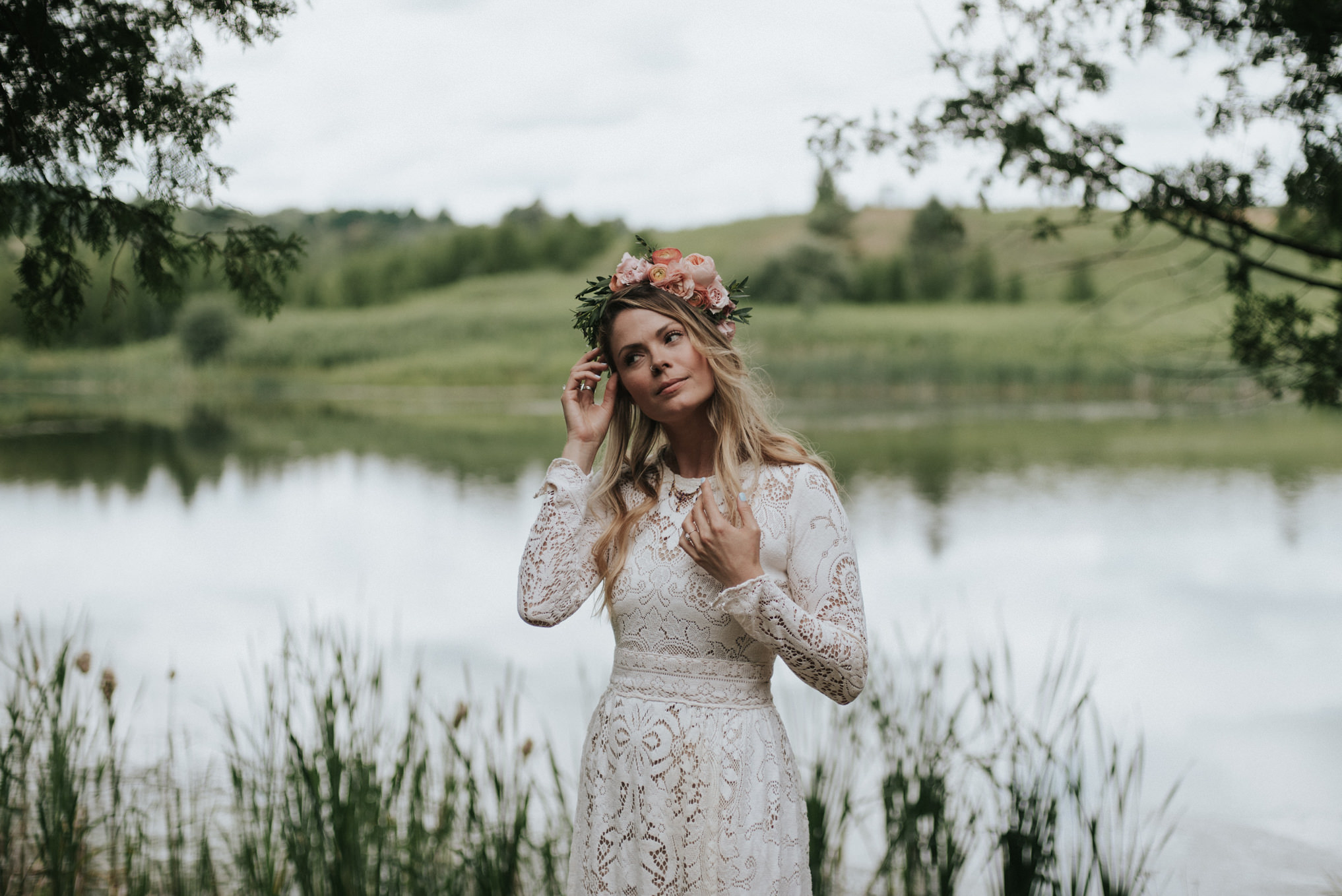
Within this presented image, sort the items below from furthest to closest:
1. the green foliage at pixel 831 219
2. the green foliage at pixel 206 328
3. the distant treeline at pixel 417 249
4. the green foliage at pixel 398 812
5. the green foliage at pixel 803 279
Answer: the distant treeline at pixel 417 249, the green foliage at pixel 831 219, the green foliage at pixel 803 279, the green foliage at pixel 206 328, the green foliage at pixel 398 812

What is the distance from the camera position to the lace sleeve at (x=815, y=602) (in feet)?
5.04

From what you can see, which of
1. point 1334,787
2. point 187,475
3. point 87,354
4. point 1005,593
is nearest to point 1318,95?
point 1334,787

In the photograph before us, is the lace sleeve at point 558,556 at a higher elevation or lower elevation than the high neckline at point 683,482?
lower

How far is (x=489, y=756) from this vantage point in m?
3.05

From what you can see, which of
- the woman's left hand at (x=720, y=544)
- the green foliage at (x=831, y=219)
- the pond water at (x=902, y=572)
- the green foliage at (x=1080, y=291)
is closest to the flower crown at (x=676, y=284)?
the woman's left hand at (x=720, y=544)

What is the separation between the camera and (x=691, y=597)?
1700mm

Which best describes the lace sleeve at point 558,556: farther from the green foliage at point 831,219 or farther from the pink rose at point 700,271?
the green foliage at point 831,219

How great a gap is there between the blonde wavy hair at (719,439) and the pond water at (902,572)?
1306 millimetres

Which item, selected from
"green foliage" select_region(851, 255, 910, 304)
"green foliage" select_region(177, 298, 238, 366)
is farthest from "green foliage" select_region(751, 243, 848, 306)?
"green foliage" select_region(177, 298, 238, 366)

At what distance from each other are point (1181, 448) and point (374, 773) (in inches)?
1182

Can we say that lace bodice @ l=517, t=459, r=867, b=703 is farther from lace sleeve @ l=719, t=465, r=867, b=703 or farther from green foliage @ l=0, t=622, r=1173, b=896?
green foliage @ l=0, t=622, r=1173, b=896

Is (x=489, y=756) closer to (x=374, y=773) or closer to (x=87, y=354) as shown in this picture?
(x=374, y=773)

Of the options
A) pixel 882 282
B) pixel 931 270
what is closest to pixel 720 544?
pixel 882 282

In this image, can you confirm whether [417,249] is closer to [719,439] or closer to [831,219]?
[831,219]
